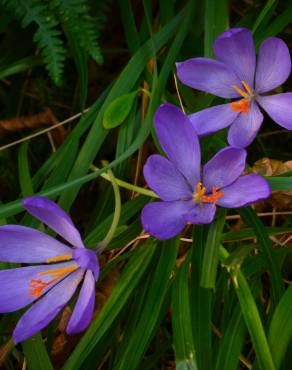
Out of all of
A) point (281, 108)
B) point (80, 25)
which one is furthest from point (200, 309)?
point (80, 25)

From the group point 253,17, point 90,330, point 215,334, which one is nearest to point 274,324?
point 215,334

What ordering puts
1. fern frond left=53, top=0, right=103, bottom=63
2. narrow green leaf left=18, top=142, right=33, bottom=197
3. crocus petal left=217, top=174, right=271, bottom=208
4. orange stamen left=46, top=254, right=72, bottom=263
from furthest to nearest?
fern frond left=53, top=0, right=103, bottom=63 < narrow green leaf left=18, top=142, right=33, bottom=197 < orange stamen left=46, top=254, right=72, bottom=263 < crocus petal left=217, top=174, right=271, bottom=208

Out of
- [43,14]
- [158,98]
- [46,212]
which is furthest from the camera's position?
[43,14]

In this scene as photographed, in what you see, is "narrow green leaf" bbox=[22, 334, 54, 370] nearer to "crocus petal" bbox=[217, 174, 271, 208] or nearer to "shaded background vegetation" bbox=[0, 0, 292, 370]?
"shaded background vegetation" bbox=[0, 0, 292, 370]

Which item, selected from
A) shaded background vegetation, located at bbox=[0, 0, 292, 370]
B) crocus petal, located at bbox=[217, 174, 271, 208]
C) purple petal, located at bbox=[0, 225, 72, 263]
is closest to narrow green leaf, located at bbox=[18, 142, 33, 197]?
shaded background vegetation, located at bbox=[0, 0, 292, 370]

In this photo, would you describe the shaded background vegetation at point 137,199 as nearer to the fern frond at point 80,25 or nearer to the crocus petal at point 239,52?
the fern frond at point 80,25

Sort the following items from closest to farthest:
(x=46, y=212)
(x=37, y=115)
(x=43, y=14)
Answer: (x=46, y=212), (x=43, y=14), (x=37, y=115)

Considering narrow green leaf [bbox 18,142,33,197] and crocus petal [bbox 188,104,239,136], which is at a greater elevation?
crocus petal [bbox 188,104,239,136]

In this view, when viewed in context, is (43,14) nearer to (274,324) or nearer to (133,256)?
(133,256)
